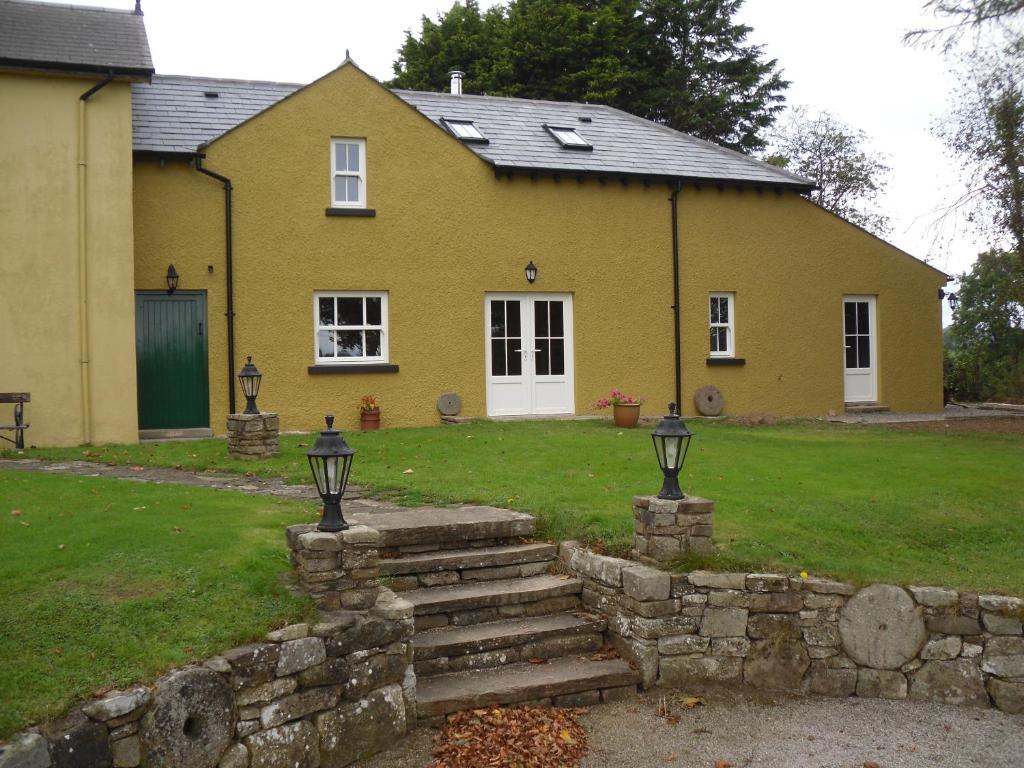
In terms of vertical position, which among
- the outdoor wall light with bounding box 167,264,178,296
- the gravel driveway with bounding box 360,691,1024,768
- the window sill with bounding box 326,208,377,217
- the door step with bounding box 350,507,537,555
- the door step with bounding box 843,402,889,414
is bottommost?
the gravel driveway with bounding box 360,691,1024,768

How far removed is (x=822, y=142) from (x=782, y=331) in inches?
648

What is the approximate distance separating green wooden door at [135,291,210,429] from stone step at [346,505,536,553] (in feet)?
25.3

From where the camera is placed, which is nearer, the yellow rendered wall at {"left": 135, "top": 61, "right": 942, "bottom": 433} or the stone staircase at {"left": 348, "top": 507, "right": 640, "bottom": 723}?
the stone staircase at {"left": 348, "top": 507, "right": 640, "bottom": 723}

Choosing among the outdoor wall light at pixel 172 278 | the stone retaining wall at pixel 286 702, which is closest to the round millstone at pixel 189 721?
the stone retaining wall at pixel 286 702

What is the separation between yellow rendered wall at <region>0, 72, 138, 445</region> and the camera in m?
12.7

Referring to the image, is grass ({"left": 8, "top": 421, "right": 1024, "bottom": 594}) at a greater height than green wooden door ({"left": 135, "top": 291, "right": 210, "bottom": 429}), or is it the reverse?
green wooden door ({"left": 135, "top": 291, "right": 210, "bottom": 429})

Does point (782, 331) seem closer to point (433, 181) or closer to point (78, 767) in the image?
point (433, 181)

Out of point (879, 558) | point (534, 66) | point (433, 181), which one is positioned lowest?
point (879, 558)

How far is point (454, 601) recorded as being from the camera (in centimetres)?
644

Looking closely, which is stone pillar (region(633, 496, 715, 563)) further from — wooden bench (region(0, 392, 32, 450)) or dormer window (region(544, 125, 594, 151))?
dormer window (region(544, 125, 594, 151))

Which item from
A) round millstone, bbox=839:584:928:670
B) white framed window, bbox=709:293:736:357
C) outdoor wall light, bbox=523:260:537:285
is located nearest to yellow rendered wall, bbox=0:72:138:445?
outdoor wall light, bbox=523:260:537:285

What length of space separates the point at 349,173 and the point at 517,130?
420 centimetres

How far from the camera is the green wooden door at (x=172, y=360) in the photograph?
14.1 metres

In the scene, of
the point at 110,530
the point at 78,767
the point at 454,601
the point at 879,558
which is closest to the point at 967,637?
the point at 879,558
